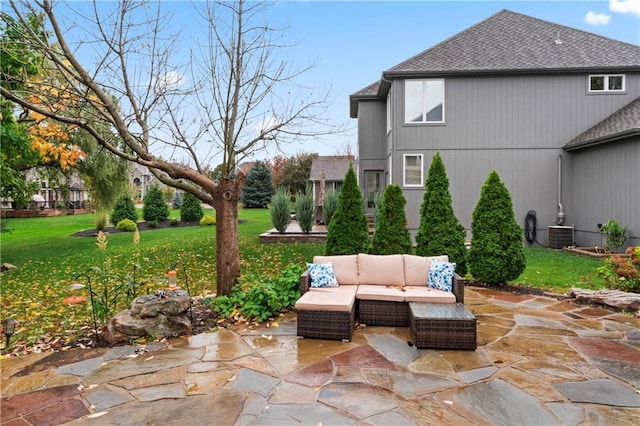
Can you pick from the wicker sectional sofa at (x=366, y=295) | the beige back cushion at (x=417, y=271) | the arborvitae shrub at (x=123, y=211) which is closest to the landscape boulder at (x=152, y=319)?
the wicker sectional sofa at (x=366, y=295)

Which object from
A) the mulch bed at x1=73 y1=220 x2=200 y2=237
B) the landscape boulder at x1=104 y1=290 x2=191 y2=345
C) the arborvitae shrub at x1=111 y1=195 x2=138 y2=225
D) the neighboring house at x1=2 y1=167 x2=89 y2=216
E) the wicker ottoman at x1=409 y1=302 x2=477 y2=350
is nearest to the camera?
the wicker ottoman at x1=409 y1=302 x2=477 y2=350

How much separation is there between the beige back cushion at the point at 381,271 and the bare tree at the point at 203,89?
1853 millimetres

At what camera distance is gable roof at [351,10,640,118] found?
12.2m

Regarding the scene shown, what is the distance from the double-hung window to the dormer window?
5874 millimetres

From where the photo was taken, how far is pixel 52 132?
9.32 metres

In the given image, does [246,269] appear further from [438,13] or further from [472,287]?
[438,13]

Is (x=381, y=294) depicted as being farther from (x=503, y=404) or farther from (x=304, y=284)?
(x=503, y=404)

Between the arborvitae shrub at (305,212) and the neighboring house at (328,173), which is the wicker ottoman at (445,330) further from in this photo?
the neighboring house at (328,173)

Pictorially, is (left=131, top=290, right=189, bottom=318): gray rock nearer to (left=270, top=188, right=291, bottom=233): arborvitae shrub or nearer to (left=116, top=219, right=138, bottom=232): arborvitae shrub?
(left=270, top=188, right=291, bottom=233): arborvitae shrub

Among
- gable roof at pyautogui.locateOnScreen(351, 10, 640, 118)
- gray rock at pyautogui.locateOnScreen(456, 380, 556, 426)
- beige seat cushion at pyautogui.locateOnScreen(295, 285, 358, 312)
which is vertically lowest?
gray rock at pyautogui.locateOnScreen(456, 380, 556, 426)

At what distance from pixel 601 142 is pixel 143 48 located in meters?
11.6

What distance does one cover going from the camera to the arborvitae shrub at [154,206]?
20.0m

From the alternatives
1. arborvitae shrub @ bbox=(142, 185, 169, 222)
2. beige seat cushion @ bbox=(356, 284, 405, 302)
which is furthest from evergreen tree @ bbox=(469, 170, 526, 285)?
arborvitae shrub @ bbox=(142, 185, 169, 222)

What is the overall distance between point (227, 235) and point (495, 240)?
463 cm
